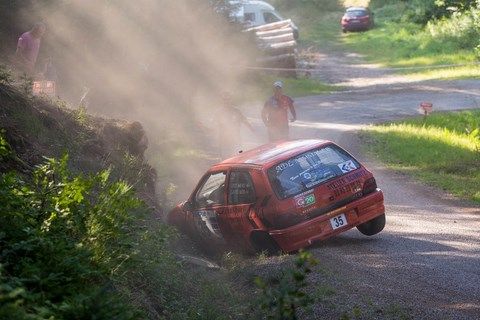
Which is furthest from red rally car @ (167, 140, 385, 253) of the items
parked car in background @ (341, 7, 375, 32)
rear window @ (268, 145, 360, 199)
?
parked car in background @ (341, 7, 375, 32)

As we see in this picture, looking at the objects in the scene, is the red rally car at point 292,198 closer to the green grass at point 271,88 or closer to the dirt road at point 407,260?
the dirt road at point 407,260

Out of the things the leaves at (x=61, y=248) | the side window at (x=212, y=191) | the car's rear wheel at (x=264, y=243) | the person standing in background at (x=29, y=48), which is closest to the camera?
the leaves at (x=61, y=248)

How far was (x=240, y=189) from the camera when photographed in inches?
448

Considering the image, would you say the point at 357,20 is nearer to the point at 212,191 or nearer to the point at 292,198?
the point at 212,191

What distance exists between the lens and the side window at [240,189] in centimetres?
1112

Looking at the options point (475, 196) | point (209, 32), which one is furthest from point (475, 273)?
point (209, 32)

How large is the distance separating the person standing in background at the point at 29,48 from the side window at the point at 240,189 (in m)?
5.01

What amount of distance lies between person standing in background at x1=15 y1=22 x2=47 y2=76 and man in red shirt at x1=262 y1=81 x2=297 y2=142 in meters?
A: 4.61

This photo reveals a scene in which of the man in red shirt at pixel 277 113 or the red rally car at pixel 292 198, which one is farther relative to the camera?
the man in red shirt at pixel 277 113

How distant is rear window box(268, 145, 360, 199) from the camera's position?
35.0 ft

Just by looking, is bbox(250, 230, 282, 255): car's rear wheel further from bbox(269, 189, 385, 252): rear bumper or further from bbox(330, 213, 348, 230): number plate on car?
bbox(330, 213, 348, 230): number plate on car

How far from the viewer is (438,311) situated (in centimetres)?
776

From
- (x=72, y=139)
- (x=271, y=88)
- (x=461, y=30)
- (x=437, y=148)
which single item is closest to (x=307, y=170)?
(x=72, y=139)

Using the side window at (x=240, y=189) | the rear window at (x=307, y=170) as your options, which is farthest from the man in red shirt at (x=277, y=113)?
the rear window at (x=307, y=170)
